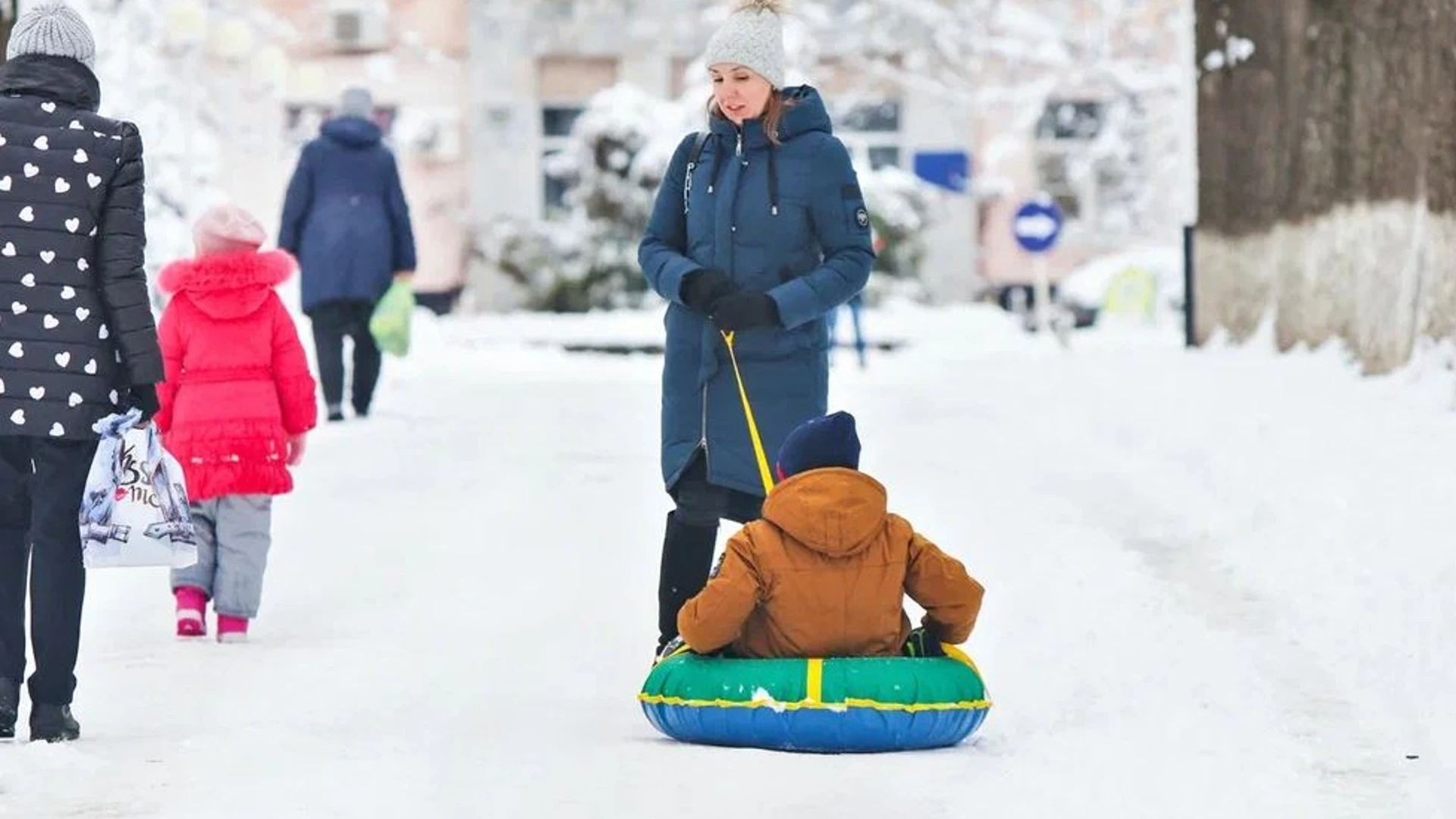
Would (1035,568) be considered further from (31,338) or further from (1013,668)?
(31,338)

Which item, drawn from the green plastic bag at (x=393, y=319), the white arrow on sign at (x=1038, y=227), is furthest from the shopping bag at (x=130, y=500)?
the white arrow on sign at (x=1038, y=227)

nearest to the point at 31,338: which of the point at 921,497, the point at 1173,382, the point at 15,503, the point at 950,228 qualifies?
the point at 15,503

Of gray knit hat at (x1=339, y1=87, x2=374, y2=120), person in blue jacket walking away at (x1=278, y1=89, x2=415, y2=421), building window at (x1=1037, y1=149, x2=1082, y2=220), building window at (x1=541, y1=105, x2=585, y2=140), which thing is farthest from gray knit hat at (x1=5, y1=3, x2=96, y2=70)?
building window at (x1=1037, y1=149, x2=1082, y2=220)

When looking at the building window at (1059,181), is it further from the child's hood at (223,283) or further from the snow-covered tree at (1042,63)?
the child's hood at (223,283)

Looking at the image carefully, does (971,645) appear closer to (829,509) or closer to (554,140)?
(829,509)

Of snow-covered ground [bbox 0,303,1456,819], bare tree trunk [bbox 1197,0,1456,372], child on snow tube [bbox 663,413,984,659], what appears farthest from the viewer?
bare tree trunk [bbox 1197,0,1456,372]

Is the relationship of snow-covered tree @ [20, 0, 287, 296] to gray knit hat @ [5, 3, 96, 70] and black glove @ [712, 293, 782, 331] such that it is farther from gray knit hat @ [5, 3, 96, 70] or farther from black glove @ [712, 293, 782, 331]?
gray knit hat @ [5, 3, 96, 70]

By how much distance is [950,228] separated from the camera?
4391cm

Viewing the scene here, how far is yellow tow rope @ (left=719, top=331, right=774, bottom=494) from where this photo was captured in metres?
8.09

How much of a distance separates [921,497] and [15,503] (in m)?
6.56

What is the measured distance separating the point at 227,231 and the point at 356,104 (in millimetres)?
8526

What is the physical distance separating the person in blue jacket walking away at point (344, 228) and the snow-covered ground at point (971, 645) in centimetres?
63

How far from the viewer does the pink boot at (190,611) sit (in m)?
9.57

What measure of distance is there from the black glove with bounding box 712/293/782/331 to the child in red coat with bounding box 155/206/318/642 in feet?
6.34
